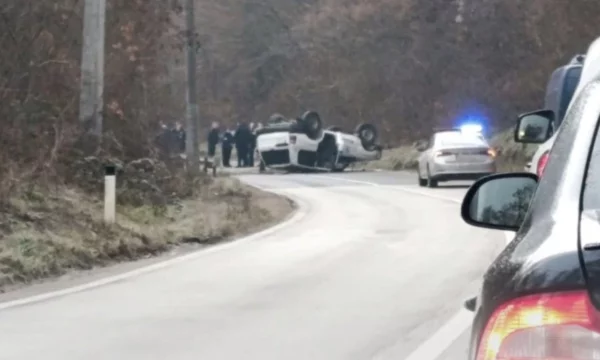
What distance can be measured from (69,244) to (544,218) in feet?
36.7

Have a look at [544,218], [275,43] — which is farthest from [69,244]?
[275,43]

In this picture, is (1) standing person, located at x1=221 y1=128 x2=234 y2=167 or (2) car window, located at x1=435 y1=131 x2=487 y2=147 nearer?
(2) car window, located at x1=435 y1=131 x2=487 y2=147

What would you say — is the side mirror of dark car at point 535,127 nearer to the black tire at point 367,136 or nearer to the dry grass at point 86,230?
the dry grass at point 86,230

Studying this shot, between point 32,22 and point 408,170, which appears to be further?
point 408,170

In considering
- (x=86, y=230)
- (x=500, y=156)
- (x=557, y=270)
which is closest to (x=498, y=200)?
(x=557, y=270)

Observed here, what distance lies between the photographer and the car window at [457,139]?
30.7m

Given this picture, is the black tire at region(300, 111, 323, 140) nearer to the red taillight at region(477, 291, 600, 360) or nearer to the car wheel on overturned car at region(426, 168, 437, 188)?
the car wheel on overturned car at region(426, 168, 437, 188)

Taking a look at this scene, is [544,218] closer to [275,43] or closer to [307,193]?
[307,193]

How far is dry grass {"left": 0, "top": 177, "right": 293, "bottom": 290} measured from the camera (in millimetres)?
13055

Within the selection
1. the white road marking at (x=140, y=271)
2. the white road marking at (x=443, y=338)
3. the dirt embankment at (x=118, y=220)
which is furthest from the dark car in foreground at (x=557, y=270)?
the dirt embankment at (x=118, y=220)

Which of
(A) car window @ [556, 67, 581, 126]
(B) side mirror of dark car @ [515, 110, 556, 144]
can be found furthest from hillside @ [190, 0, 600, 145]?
(B) side mirror of dark car @ [515, 110, 556, 144]

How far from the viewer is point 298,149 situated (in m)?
41.8

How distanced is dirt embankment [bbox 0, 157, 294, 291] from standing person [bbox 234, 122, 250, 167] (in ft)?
73.8

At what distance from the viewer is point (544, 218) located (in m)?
3.20
